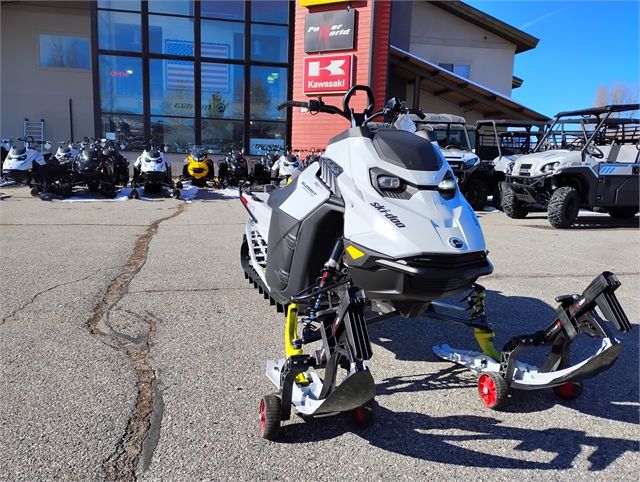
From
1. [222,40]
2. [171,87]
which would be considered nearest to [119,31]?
[171,87]

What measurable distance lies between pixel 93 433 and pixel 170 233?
18.0 feet

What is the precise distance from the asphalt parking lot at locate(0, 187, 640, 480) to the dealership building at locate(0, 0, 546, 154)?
12597 millimetres

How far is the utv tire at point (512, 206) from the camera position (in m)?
10.5

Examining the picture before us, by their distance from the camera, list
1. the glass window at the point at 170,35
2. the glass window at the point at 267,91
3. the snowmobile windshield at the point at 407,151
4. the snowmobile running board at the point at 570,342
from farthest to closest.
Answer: the glass window at the point at 267,91 → the glass window at the point at 170,35 → the snowmobile windshield at the point at 407,151 → the snowmobile running board at the point at 570,342

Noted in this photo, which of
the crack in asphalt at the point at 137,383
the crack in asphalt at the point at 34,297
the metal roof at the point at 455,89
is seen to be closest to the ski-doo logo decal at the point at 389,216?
the crack in asphalt at the point at 137,383

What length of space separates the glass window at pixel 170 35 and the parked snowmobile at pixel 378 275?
16.4 m

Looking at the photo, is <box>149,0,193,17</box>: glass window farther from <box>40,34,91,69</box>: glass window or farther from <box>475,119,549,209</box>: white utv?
<box>475,119,549,209</box>: white utv

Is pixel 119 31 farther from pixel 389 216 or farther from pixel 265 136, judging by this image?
pixel 389 216

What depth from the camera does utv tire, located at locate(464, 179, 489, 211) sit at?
11758 millimetres

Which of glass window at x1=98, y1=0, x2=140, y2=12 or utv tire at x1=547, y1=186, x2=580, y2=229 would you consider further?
glass window at x1=98, y1=0, x2=140, y2=12

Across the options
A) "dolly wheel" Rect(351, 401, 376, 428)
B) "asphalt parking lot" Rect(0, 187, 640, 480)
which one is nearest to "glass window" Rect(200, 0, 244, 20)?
"asphalt parking lot" Rect(0, 187, 640, 480)

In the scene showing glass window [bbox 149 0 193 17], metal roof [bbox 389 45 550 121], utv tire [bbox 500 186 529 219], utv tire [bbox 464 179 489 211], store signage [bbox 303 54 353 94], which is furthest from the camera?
metal roof [bbox 389 45 550 121]

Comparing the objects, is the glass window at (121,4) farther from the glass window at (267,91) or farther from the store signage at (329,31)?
the store signage at (329,31)

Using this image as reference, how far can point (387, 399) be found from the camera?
9.11 ft
